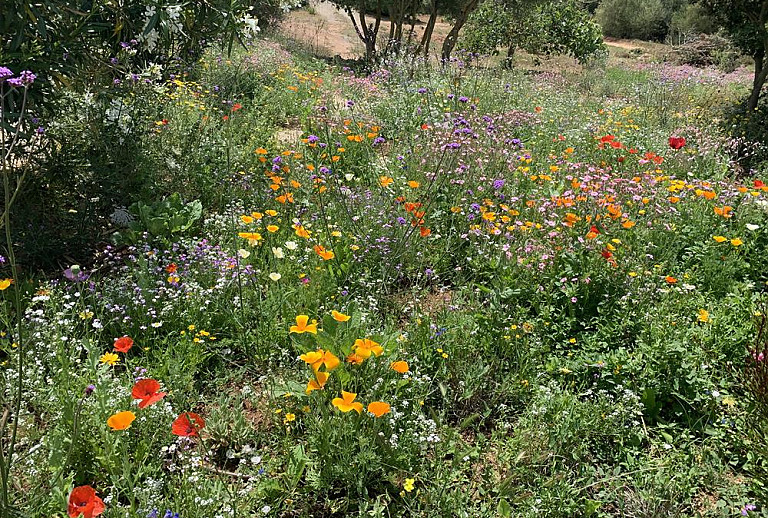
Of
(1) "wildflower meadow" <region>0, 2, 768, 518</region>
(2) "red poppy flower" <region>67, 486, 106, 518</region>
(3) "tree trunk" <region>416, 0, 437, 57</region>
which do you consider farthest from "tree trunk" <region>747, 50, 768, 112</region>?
(2) "red poppy flower" <region>67, 486, 106, 518</region>

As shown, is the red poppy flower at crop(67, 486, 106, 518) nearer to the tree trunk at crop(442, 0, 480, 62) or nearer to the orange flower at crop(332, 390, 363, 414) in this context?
the orange flower at crop(332, 390, 363, 414)

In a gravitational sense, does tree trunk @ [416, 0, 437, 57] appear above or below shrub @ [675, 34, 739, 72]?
below

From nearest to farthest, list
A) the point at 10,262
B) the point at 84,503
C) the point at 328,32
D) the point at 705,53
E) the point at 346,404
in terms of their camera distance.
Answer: the point at 84,503 → the point at 10,262 → the point at 346,404 → the point at 705,53 → the point at 328,32

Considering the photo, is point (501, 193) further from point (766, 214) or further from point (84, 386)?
point (84, 386)

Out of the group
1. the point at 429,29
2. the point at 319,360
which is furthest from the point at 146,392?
the point at 429,29

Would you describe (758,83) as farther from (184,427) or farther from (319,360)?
(184,427)

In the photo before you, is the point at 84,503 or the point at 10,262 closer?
the point at 84,503

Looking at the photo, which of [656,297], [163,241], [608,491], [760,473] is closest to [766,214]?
[656,297]

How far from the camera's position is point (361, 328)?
2740mm

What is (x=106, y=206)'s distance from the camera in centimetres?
402

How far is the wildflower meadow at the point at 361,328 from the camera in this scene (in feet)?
7.13

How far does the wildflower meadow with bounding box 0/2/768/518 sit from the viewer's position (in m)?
2.17

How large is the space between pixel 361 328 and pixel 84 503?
1.40m

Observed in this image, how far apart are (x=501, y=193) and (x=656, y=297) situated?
4.66 feet
